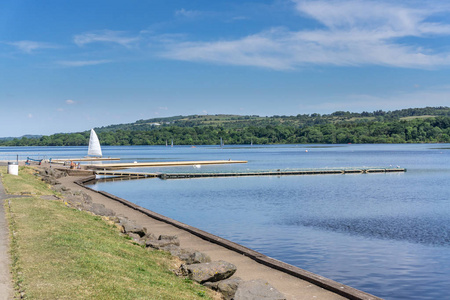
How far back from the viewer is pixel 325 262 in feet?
72.0

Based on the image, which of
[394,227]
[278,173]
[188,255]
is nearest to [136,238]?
[188,255]

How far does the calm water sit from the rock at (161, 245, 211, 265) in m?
6.14

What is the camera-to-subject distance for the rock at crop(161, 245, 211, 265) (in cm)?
1597

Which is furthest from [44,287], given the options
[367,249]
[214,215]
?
[214,215]

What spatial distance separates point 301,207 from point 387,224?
403 inches

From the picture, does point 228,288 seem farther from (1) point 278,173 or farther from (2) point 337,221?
(1) point 278,173

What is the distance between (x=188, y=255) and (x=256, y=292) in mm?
4965

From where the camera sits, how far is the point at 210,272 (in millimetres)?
14047

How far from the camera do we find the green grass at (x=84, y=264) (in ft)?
35.0

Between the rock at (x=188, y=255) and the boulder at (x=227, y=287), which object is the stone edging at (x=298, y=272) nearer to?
the rock at (x=188, y=255)

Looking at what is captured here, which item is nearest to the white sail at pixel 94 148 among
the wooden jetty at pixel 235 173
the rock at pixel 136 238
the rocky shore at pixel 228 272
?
the wooden jetty at pixel 235 173

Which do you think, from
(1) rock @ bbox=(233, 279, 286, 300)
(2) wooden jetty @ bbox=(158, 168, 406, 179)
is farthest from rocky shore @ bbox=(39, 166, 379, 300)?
(2) wooden jetty @ bbox=(158, 168, 406, 179)

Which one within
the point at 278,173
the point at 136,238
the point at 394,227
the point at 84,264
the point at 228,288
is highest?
the point at 84,264

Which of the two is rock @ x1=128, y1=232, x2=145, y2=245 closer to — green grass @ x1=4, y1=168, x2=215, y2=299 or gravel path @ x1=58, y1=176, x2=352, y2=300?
green grass @ x1=4, y1=168, x2=215, y2=299
